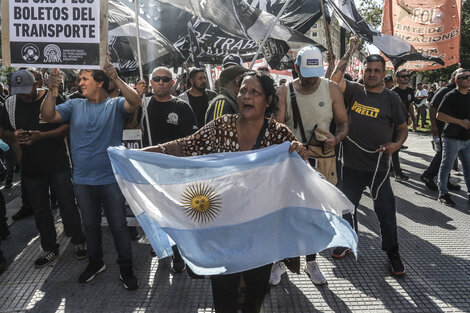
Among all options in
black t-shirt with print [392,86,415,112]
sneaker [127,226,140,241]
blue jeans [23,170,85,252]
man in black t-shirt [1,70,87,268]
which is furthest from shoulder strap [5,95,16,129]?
black t-shirt with print [392,86,415,112]

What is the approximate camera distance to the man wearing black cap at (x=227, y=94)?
3.50 metres

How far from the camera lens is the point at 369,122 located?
407cm

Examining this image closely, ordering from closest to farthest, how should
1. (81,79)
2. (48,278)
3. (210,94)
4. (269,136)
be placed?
(269,136)
(81,79)
(48,278)
(210,94)

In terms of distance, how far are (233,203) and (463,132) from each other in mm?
4999

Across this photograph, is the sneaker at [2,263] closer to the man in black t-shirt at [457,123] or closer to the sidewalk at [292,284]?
the sidewalk at [292,284]

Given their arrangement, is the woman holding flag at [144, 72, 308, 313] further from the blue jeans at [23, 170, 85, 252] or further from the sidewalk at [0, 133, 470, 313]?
the blue jeans at [23, 170, 85, 252]

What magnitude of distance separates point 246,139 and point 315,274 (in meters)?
1.78

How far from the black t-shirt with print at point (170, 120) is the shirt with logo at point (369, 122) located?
1.64m

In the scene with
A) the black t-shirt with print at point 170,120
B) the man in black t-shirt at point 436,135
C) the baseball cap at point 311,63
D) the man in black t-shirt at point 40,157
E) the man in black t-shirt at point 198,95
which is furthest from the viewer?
the man in black t-shirt at point 436,135

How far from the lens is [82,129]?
369cm

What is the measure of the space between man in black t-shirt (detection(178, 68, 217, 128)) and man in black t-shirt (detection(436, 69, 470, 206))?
354 cm

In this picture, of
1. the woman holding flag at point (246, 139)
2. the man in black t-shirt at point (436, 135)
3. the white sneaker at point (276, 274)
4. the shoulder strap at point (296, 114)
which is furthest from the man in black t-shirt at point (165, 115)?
the man in black t-shirt at point (436, 135)

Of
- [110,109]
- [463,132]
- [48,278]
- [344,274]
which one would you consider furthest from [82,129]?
[463,132]

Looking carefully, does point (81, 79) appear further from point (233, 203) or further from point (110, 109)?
point (233, 203)
